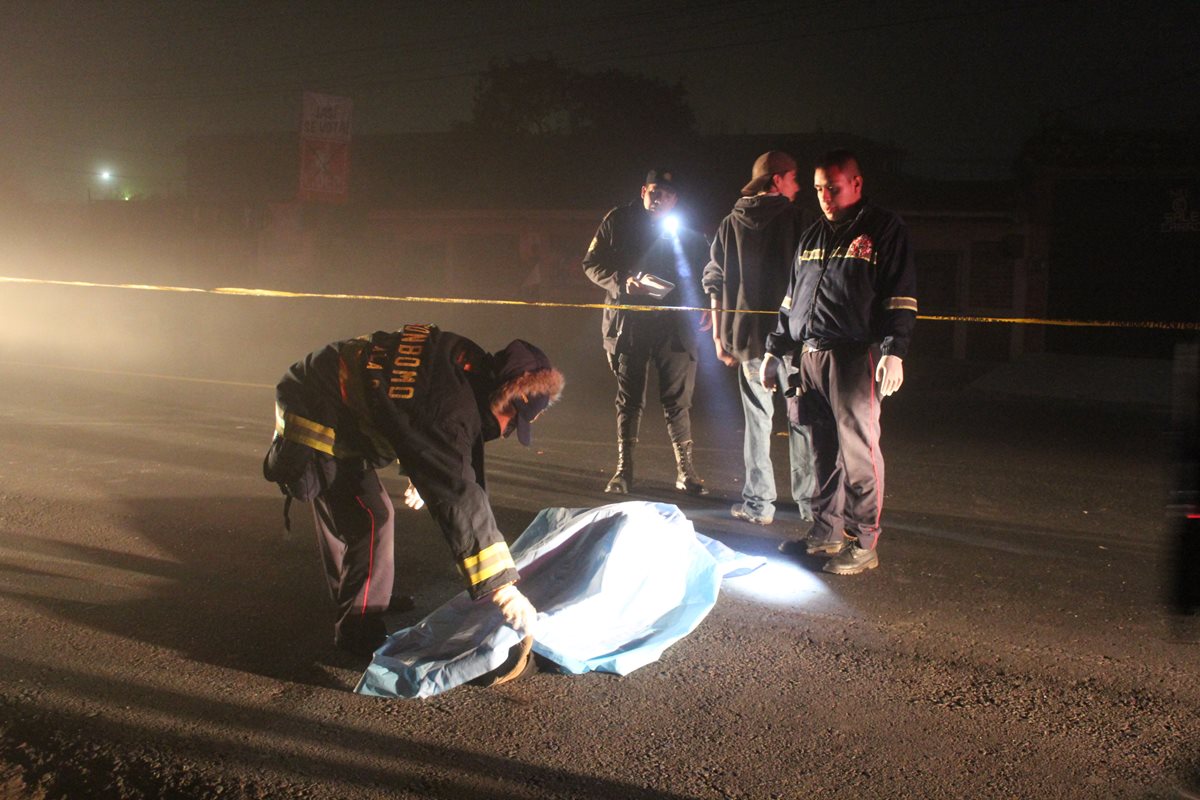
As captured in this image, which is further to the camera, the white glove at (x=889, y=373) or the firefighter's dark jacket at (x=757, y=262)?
the firefighter's dark jacket at (x=757, y=262)

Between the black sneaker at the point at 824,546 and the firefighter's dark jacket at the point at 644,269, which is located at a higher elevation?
the firefighter's dark jacket at the point at 644,269

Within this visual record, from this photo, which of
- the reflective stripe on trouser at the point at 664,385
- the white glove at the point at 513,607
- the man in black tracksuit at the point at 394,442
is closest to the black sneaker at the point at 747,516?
the reflective stripe on trouser at the point at 664,385

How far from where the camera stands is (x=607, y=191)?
26047 mm

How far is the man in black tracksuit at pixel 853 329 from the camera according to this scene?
464 centimetres

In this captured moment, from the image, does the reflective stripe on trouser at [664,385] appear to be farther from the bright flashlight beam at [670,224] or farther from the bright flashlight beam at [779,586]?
the bright flashlight beam at [779,586]

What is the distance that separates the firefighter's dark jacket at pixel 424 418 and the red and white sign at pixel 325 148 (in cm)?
1902

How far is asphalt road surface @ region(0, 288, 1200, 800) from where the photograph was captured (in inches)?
115

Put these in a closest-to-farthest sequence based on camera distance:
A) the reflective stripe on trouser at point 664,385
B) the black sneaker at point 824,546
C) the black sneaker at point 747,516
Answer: the black sneaker at point 824,546, the black sneaker at point 747,516, the reflective stripe on trouser at point 664,385

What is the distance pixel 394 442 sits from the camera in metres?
3.30

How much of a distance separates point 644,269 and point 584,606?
305cm

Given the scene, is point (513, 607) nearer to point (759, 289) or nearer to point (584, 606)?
point (584, 606)

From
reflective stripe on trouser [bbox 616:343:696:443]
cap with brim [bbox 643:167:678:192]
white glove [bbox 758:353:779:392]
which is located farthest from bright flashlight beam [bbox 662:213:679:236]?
white glove [bbox 758:353:779:392]

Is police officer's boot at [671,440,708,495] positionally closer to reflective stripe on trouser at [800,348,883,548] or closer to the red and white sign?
reflective stripe on trouser at [800,348,883,548]

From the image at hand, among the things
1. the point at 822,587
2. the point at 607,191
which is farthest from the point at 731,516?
the point at 607,191
